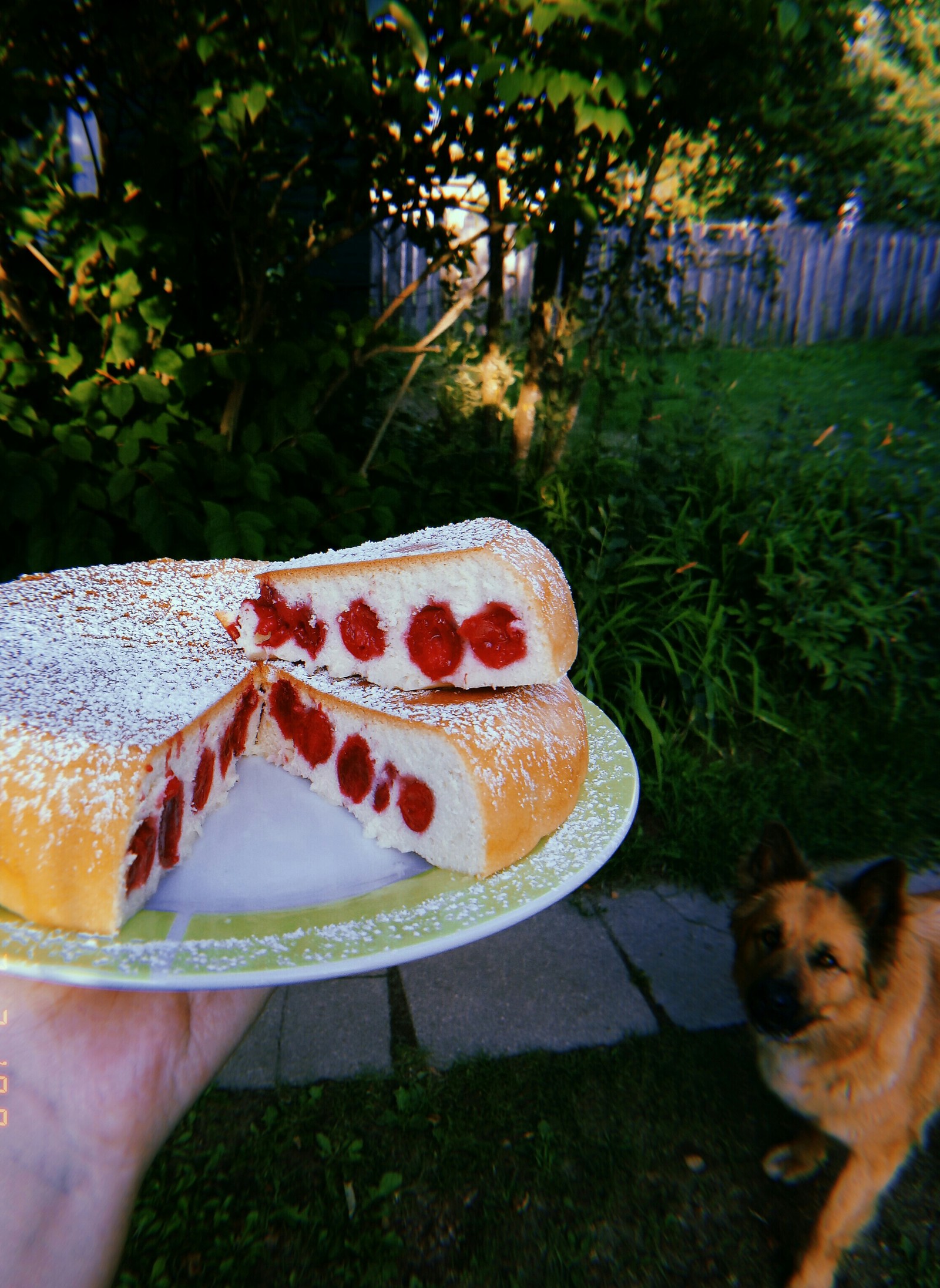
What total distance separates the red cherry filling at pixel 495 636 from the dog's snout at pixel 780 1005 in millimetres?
1080

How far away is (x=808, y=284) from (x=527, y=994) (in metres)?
11.5

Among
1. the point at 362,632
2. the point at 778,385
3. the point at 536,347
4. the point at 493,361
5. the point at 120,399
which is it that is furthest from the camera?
the point at 778,385

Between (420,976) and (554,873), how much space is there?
1785mm

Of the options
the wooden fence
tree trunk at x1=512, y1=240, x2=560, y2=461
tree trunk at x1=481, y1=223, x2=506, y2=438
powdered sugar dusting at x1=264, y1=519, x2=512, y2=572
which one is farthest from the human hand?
the wooden fence

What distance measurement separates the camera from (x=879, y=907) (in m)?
2.04

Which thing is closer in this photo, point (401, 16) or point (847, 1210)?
point (401, 16)

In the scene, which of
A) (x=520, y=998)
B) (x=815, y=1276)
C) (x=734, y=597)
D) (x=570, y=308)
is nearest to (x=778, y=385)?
(x=570, y=308)

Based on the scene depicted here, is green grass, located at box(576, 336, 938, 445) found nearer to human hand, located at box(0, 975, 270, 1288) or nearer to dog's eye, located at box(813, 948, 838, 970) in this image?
dog's eye, located at box(813, 948, 838, 970)

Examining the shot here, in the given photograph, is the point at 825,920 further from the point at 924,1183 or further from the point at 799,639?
the point at 799,639

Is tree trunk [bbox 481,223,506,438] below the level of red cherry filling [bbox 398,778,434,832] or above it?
above

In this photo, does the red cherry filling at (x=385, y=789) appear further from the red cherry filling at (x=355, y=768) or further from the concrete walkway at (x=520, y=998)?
the concrete walkway at (x=520, y=998)

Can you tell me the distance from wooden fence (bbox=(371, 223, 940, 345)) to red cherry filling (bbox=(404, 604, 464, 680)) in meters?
4.93

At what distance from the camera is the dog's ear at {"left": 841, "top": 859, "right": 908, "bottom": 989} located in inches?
77.9

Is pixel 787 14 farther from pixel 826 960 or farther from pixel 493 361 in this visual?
pixel 493 361
